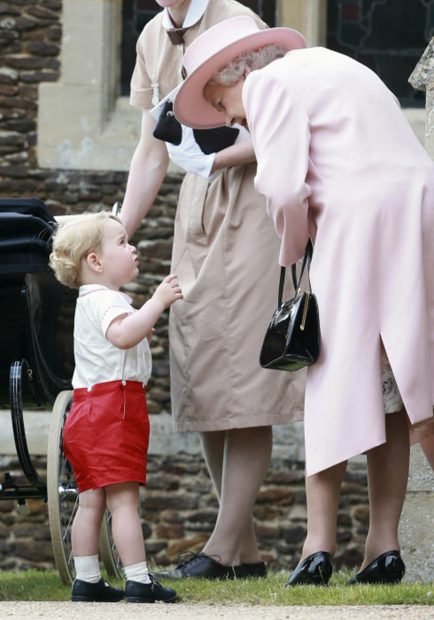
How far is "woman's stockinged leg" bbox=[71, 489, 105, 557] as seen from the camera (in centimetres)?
474

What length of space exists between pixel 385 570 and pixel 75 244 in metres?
1.31

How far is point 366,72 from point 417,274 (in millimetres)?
624

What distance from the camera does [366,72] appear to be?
463 centimetres

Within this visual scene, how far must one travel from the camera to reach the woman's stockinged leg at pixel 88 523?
187 inches

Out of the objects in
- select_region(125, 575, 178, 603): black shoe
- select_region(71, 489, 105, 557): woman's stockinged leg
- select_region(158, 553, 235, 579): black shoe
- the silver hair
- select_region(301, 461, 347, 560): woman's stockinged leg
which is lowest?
select_region(158, 553, 235, 579): black shoe

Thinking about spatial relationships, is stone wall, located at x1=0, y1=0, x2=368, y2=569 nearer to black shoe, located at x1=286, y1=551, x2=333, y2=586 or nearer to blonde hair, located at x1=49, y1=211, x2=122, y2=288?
blonde hair, located at x1=49, y1=211, x2=122, y2=288

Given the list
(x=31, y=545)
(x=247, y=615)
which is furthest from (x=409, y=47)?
(x=247, y=615)

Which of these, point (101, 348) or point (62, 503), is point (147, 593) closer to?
point (101, 348)

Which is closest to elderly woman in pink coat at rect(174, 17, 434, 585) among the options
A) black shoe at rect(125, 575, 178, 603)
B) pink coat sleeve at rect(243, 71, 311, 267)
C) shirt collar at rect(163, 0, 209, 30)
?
pink coat sleeve at rect(243, 71, 311, 267)

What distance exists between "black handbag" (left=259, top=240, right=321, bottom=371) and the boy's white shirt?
0.48 metres

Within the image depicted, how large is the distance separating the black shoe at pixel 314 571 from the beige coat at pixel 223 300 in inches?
34.0

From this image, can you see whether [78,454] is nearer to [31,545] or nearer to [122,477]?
[122,477]

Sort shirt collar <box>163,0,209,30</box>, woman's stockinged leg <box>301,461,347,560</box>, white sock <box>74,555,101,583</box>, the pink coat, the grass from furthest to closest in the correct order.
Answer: shirt collar <box>163,0,209,30</box> < white sock <box>74,555,101,583</box> < woman's stockinged leg <box>301,461,347,560</box> < the pink coat < the grass

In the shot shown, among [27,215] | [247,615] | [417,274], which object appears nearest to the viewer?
[247,615]
